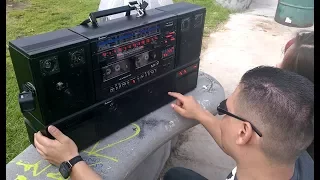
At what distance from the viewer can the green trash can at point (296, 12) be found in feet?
15.1

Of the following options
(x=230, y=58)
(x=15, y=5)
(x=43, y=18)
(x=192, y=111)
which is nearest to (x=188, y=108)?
(x=192, y=111)

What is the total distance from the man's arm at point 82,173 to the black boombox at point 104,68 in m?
0.12

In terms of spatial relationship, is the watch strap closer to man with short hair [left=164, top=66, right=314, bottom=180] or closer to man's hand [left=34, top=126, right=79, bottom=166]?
Answer: man's hand [left=34, top=126, right=79, bottom=166]

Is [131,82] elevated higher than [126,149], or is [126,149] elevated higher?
[131,82]

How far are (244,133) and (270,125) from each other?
3.6 inches

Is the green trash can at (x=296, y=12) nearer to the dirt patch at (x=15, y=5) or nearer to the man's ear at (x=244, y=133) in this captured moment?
the dirt patch at (x=15, y=5)

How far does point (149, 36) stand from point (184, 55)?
10.1 inches

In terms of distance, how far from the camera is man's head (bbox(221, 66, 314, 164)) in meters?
0.88

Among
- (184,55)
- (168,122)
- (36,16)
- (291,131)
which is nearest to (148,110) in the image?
(168,122)

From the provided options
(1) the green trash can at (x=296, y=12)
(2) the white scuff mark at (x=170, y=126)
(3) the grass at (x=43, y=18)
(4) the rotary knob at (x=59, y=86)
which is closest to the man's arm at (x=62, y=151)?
(4) the rotary knob at (x=59, y=86)

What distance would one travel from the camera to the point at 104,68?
1.08 m

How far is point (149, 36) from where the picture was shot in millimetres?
1174

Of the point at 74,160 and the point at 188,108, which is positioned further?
the point at 188,108

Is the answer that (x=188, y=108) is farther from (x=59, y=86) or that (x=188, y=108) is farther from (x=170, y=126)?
(x=59, y=86)
